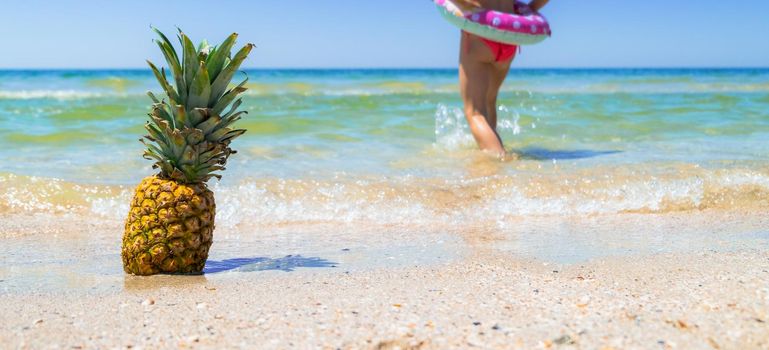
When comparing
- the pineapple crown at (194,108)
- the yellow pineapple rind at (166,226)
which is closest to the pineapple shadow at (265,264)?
the yellow pineapple rind at (166,226)

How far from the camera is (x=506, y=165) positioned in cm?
671

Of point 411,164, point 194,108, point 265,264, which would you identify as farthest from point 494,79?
point 194,108

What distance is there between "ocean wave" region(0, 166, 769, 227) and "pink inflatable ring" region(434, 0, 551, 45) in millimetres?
1404

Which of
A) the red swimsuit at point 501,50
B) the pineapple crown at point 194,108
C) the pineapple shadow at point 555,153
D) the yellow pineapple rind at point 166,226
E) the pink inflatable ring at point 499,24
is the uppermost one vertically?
the pink inflatable ring at point 499,24

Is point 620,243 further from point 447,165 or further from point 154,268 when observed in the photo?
point 447,165

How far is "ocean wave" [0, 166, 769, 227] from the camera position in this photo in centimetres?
513

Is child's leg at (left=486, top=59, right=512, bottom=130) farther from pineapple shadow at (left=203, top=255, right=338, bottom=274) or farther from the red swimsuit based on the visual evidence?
pineapple shadow at (left=203, top=255, right=338, bottom=274)

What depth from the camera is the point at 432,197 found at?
552cm

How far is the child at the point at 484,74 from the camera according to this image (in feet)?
23.2

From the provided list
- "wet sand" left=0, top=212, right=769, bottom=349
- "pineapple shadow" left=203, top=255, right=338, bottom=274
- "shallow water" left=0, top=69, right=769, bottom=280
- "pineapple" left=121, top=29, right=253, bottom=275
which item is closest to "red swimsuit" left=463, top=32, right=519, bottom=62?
"shallow water" left=0, top=69, right=769, bottom=280

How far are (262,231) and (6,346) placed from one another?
2.43 meters

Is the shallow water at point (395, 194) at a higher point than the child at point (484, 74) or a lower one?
lower

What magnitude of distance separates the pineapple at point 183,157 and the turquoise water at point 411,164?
1.77m

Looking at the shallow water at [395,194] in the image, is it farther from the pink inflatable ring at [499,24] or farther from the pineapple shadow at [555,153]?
the pink inflatable ring at [499,24]
